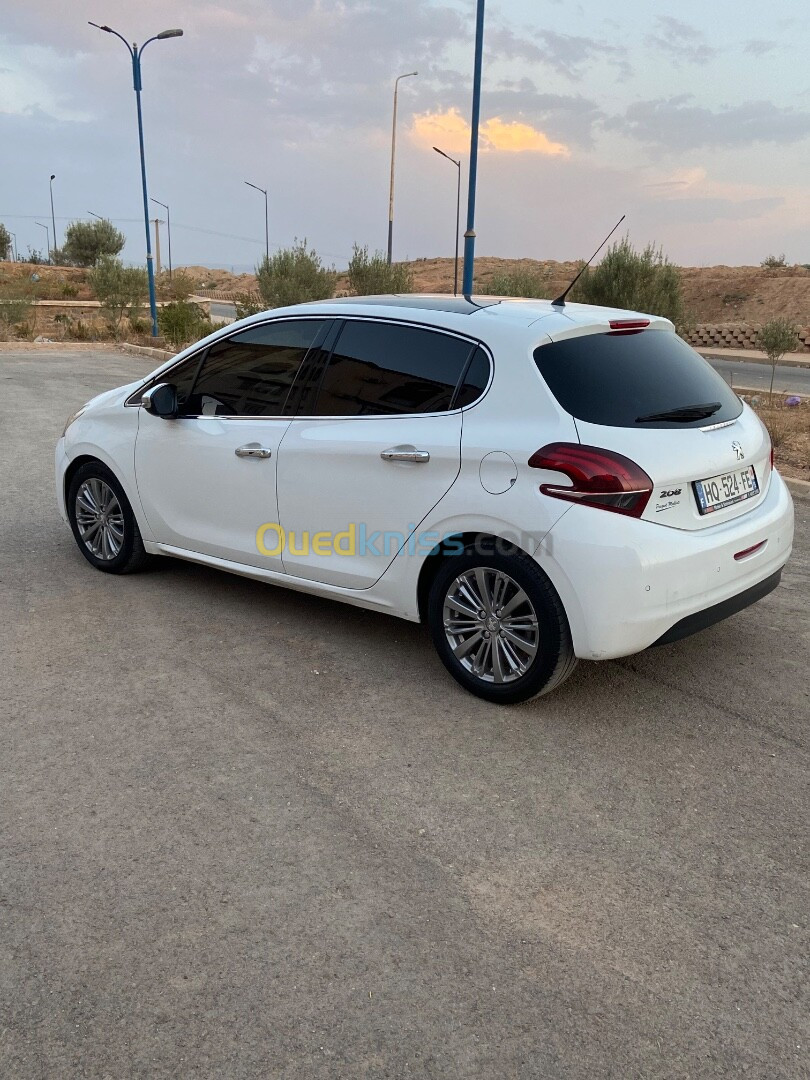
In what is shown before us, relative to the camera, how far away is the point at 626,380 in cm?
400

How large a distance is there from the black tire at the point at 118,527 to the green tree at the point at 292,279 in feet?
72.7

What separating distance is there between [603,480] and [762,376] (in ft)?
70.8

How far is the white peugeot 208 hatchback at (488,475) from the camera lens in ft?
12.3

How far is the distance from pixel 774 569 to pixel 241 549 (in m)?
2.72

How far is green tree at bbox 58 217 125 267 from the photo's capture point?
3201 inches

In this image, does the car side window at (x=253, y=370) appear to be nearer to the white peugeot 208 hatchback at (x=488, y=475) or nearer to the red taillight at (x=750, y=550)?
the white peugeot 208 hatchback at (x=488, y=475)

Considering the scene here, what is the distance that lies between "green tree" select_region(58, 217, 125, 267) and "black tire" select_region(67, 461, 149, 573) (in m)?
82.0

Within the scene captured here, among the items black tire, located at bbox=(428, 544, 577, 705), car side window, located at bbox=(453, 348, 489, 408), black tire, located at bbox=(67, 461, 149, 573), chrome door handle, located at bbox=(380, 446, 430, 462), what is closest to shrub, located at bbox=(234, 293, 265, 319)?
black tire, located at bbox=(67, 461, 149, 573)

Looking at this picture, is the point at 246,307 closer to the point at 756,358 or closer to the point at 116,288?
the point at 116,288

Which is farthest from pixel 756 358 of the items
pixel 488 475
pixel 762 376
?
pixel 488 475

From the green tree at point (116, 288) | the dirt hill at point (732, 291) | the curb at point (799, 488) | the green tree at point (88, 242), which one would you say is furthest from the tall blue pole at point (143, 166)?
the green tree at point (88, 242)

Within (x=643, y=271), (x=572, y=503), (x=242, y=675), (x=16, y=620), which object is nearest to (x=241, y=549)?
(x=242, y=675)

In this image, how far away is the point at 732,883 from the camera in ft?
9.76

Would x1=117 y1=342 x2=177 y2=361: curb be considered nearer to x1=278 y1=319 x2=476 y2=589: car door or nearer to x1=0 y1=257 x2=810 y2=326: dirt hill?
x1=278 y1=319 x2=476 y2=589: car door
